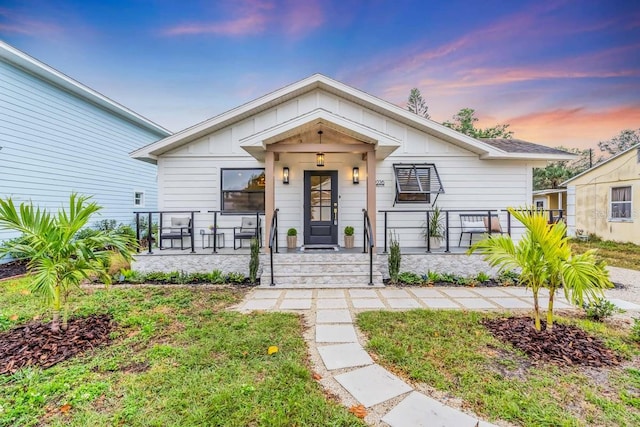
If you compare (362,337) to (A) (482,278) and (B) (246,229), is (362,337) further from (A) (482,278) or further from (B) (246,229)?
(B) (246,229)

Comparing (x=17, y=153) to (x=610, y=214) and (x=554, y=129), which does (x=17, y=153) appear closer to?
(x=610, y=214)

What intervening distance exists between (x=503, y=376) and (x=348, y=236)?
496cm

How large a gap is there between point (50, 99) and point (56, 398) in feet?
36.0

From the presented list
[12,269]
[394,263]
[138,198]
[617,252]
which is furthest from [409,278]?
[138,198]

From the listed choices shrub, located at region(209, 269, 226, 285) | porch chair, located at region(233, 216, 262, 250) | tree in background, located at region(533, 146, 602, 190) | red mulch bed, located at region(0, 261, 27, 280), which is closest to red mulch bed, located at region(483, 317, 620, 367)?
shrub, located at region(209, 269, 226, 285)

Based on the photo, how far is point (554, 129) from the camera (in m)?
16.0

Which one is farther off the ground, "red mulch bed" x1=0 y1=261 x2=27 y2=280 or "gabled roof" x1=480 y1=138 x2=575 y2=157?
"gabled roof" x1=480 y1=138 x2=575 y2=157

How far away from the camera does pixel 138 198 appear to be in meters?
13.3

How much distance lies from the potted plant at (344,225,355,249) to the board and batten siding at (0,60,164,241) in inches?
277

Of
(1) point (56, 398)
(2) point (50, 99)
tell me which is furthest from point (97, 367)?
(2) point (50, 99)

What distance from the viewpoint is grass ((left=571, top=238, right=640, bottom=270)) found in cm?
846

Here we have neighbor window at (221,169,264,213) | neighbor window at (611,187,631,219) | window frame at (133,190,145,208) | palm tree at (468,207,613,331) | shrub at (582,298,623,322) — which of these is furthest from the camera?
window frame at (133,190,145,208)

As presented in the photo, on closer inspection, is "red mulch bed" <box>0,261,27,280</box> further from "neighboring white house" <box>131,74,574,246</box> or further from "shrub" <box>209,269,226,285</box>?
"shrub" <box>209,269,226,285</box>

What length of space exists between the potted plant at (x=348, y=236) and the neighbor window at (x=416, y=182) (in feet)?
4.96
